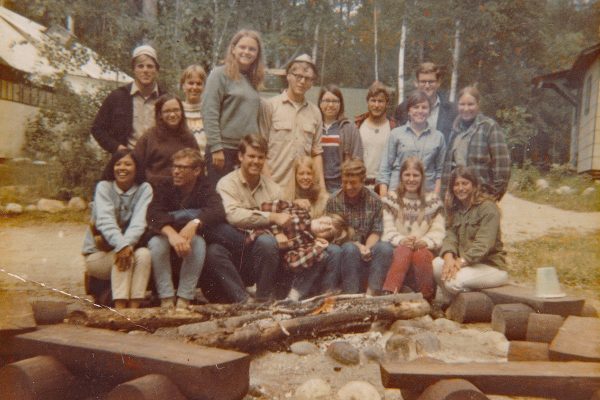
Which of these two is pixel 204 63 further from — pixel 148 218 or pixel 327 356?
pixel 327 356

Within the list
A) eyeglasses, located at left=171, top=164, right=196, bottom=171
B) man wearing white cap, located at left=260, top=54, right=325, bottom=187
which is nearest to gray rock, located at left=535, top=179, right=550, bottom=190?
man wearing white cap, located at left=260, top=54, right=325, bottom=187

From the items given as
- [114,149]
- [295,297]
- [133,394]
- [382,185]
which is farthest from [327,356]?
[114,149]

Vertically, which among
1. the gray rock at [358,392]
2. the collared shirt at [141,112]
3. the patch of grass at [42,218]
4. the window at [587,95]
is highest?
the window at [587,95]

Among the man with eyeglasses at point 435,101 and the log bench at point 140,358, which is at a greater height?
the man with eyeglasses at point 435,101

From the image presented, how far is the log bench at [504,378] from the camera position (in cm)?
239

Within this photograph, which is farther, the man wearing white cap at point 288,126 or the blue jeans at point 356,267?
the man wearing white cap at point 288,126

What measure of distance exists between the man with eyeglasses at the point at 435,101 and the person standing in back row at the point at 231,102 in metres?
1.19

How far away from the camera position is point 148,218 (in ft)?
13.0

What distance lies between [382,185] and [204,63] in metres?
Result: 1.62

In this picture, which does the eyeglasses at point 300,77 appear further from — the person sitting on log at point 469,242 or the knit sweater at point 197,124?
the person sitting on log at point 469,242

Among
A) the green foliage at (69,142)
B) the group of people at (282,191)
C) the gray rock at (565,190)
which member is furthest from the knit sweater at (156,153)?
the gray rock at (565,190)

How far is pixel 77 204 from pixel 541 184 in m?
3.68

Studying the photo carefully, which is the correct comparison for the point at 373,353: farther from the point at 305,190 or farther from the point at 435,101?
Result: the point at 435,101

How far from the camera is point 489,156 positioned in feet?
15.0
